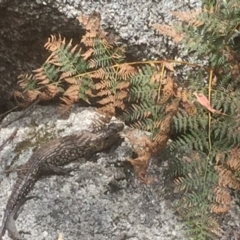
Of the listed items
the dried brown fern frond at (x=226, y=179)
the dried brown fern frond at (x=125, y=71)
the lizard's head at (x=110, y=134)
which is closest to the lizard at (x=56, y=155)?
the lizard's head at (x=110, y=134)

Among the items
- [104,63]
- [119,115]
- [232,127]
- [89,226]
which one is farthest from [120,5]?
[89,226]

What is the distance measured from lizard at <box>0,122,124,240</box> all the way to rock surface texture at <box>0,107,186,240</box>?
2.0 inches

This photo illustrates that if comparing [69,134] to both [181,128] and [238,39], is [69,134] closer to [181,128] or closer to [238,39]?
[181,128]

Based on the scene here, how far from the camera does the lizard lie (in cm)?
382

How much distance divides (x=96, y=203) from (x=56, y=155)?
0.46 metres

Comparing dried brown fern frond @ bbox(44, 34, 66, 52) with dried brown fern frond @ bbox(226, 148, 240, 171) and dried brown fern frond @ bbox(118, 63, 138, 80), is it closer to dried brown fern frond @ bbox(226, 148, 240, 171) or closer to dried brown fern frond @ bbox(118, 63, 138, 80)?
dried brown fern frond @ bbox(118, 63, 138, 80)

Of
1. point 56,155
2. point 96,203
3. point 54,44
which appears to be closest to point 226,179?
point 96,203

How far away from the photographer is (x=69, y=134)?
13.8 feet

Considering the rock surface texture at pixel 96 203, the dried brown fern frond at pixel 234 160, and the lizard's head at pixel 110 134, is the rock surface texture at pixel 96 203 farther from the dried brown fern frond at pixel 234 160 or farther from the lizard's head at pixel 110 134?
the dried brown fern frond at pixel 234 160

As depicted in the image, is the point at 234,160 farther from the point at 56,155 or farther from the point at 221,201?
the point at 56,155

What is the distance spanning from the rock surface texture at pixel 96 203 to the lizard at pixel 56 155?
51 mm

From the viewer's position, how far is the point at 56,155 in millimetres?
4039

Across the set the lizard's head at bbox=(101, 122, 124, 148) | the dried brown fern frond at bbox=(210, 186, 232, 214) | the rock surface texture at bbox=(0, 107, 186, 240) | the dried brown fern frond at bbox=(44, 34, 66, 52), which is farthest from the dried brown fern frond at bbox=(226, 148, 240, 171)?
the dried brown fern frond at bbox=(44, 34, 66, 52)

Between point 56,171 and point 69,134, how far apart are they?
345mm
